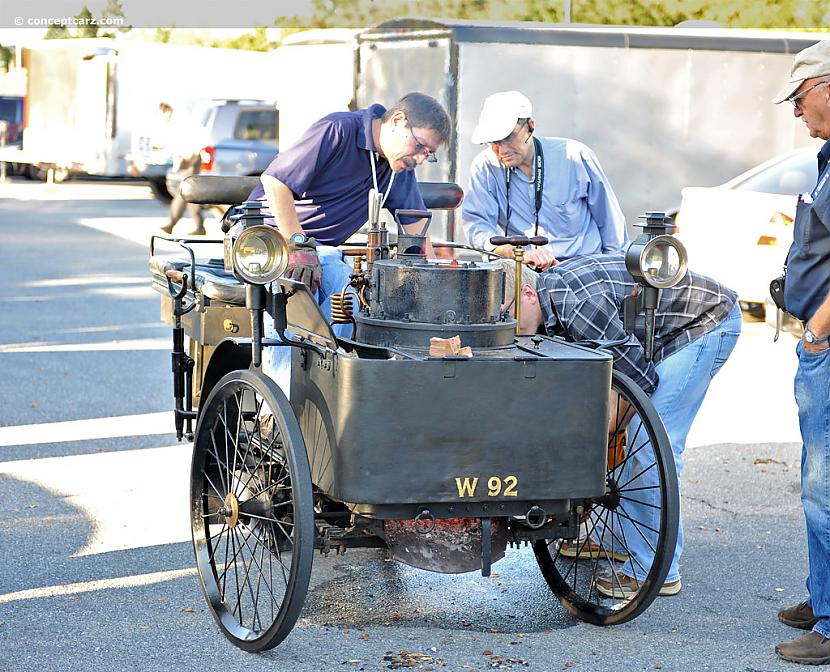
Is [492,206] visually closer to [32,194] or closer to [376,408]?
[376,408]

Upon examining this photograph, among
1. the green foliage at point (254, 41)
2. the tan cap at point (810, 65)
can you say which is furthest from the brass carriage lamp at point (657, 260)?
the green foliage at point (254, 41)

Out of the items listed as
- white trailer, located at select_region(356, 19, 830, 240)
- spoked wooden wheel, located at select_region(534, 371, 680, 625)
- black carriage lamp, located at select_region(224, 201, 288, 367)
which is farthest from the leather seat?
white trailer, located at select_region(356, 19, 830, 240)

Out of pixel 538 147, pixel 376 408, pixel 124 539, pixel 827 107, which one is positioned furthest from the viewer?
pixel 538 147

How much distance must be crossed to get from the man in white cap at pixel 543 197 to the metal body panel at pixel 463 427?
183 cm

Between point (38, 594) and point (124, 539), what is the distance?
0.70m

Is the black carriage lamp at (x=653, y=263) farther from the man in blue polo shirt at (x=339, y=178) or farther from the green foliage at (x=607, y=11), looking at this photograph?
the green foliage at (x=607, y=11)

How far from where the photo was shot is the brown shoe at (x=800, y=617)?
4.53 metres

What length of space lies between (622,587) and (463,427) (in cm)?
133

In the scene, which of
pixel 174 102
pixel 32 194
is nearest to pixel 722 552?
pixel 174 102

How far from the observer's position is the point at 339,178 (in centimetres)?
541

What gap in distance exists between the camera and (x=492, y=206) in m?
5.84

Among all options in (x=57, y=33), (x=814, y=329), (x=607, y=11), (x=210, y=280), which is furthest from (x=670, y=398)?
(x=57, y=33)

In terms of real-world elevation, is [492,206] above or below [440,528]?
above

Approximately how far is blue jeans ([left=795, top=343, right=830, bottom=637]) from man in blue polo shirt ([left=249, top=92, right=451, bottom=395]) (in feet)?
4.94
